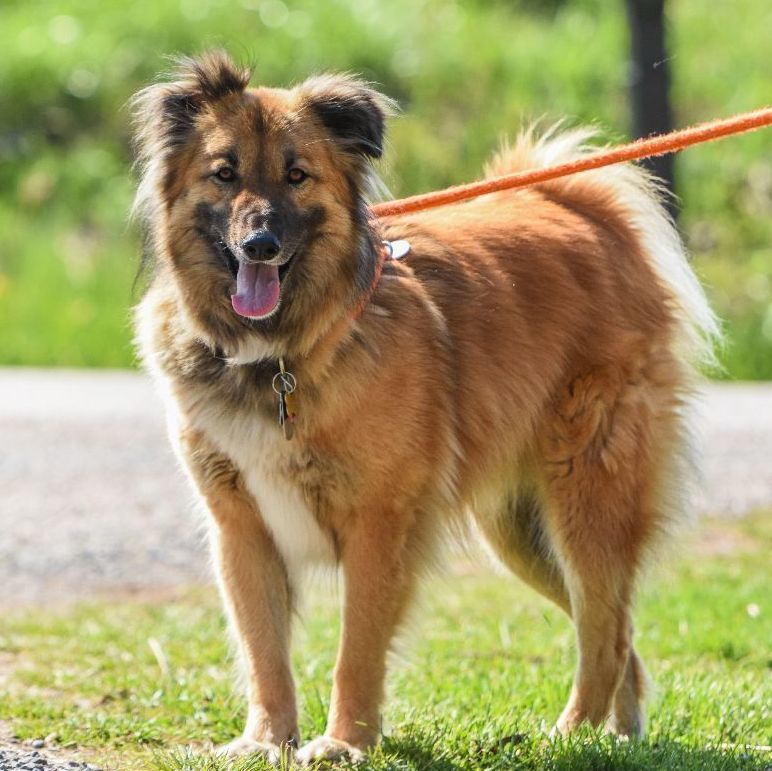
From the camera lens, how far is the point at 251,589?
4379 millimetres

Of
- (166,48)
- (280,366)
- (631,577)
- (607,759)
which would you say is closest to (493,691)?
(631,577)

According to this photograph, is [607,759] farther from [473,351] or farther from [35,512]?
[35,512]

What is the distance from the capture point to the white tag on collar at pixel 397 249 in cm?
461

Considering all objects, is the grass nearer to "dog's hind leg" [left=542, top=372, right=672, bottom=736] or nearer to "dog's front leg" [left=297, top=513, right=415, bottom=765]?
"dog's front leg" [left=297, top=513, right=415, bottom=765]

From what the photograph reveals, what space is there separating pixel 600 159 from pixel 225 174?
1442 mm

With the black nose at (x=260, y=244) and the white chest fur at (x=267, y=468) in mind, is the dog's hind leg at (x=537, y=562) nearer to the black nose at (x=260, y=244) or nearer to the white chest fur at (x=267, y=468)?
the white chest fur at (x=267, y=468)

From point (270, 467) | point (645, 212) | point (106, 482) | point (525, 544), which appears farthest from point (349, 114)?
point (106, 482)

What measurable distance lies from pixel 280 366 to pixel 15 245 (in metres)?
11.0

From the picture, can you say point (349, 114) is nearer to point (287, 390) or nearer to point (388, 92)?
point (287, 390)

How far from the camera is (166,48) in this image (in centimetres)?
1667

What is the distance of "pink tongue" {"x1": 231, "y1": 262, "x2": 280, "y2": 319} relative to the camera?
4.05 m

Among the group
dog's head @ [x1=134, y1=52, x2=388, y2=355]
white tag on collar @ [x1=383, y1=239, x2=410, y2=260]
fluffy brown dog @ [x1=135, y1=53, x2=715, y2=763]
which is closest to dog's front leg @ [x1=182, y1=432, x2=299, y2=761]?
fluffy brown dog @ [x1=135, y1=53, x2=715, y2=763]

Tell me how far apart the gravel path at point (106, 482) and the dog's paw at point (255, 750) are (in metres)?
2.41

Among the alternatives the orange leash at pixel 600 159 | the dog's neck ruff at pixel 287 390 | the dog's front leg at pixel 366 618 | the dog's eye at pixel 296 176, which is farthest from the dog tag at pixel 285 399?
the orange leash at pixel 600 159
